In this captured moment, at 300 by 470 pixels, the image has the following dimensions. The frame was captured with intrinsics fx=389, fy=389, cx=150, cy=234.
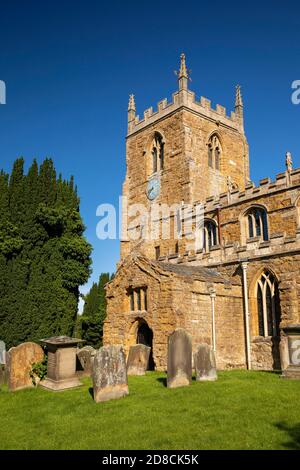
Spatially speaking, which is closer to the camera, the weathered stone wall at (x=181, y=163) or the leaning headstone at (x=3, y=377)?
the leaning headstone at (x=3, y=377)

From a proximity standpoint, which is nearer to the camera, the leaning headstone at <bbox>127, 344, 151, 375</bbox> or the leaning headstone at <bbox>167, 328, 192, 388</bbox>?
the leaning headstone at <bbox>167, 328, 192, 388</bbox>

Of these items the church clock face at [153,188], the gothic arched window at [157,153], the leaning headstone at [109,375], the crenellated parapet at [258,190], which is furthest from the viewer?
→ the gothic arched window at [157,153]

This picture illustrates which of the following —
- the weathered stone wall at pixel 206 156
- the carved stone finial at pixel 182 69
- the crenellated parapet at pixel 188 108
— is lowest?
the weathered stone wall at pixel 206 156

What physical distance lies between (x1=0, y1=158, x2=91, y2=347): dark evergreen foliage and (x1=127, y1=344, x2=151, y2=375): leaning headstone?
907 centimetres

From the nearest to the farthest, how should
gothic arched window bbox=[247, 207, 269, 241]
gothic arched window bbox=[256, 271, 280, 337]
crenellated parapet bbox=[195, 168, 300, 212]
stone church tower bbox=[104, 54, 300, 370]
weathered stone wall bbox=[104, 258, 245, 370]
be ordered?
weathered stone wall bbox=[104, 258, 245, 370] → stone church tower bbox=[104, 54, 300, 370] → gothic arched window bbox=[256, 271, 280, 337] → crenellated parapet bbox=[195, 168, 300, 212] → gothic arched window bbox=[247, 207, 269, 241]

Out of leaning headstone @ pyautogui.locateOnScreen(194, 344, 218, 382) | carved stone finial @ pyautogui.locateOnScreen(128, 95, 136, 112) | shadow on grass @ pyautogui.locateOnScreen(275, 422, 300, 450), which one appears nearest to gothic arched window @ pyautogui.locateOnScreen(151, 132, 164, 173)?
carved stone finial @ pyautogui.locateOnScreen(128, 95, 136, 112)

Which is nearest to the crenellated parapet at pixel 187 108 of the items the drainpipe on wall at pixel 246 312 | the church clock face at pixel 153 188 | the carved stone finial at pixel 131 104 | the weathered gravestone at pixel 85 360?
the carved stone finial at pixel 131 104

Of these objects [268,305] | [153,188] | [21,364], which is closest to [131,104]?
[153,188]

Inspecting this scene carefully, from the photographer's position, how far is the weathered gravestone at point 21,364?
11961 mm

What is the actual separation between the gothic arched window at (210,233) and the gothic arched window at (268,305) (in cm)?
569

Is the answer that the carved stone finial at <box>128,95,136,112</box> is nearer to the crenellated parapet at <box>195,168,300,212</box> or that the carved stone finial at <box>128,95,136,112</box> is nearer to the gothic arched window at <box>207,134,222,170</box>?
the gothic arched window at <box>207,134,222,170</box>

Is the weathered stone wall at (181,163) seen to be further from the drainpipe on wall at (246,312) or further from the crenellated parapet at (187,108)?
the drainpipe on wall at (246,312)

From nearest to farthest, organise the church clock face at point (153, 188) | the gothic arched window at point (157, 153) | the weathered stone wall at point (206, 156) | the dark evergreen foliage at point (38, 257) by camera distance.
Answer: the dark evergreen foliage at point (38, 257) < the weathered stone wall at point (206, 156) < the church clock face at point (153, 188) < the gothic arched window at point (157, 153)

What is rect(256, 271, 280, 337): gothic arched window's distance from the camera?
17.1 meters
